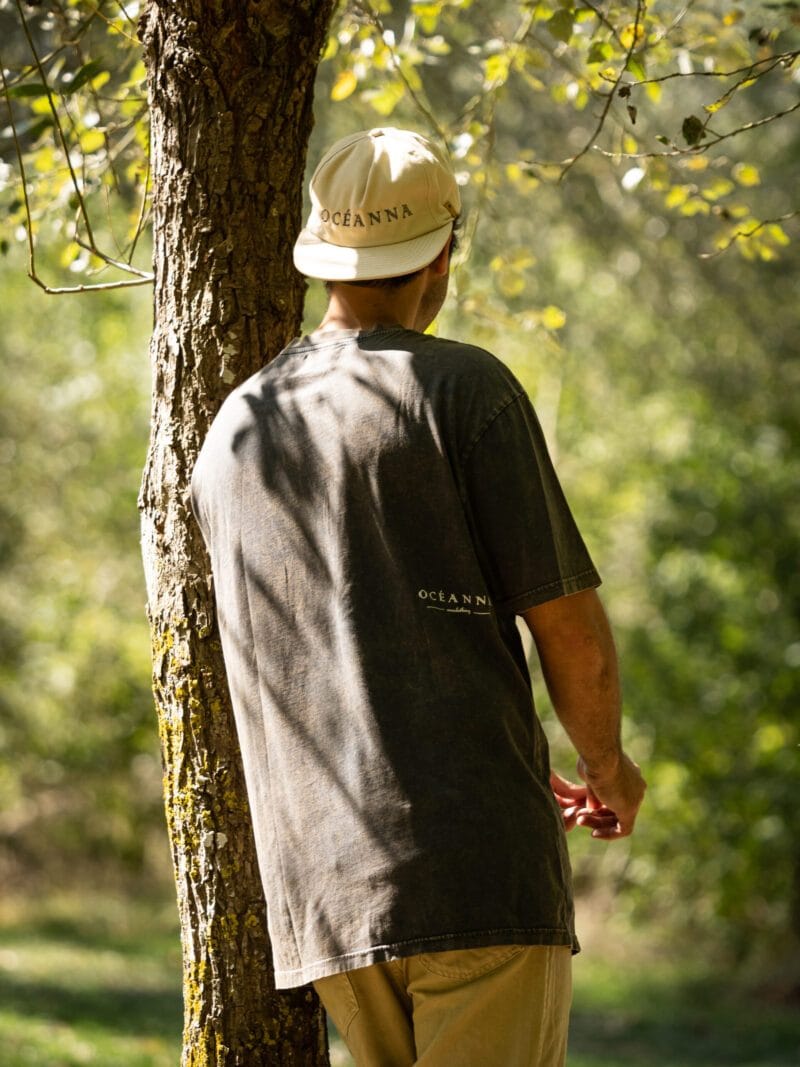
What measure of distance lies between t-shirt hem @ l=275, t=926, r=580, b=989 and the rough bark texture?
475 millimetres

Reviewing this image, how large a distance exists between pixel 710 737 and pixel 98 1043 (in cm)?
526

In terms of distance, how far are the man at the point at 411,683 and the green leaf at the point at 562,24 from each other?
1184 millimetres

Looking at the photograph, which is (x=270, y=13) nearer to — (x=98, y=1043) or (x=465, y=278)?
(x=465, y=278)

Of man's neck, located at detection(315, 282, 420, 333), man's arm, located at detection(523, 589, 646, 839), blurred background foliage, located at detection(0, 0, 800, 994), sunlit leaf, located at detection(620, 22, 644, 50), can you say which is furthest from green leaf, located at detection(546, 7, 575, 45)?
man's arm, located at detection(523, 589, 646, 839)

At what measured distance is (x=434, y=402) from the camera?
1.80 meters

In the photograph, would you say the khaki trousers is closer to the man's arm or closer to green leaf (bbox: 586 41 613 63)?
the man's arm

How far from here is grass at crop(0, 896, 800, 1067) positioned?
6.24m

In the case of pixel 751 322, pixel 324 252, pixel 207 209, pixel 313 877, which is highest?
pixel 751 322

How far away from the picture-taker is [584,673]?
1.88m

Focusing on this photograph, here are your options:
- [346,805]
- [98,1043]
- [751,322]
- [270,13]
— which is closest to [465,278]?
[270,13]

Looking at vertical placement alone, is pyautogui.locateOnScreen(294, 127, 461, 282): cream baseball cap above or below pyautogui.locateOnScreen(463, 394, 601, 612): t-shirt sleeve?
above

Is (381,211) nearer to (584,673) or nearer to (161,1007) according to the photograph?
(584,673)

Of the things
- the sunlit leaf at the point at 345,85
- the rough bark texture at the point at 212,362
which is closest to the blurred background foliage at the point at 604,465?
the sunlit leaf at the point at 345,85

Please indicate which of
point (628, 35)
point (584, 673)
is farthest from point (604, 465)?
point (584, 673)
